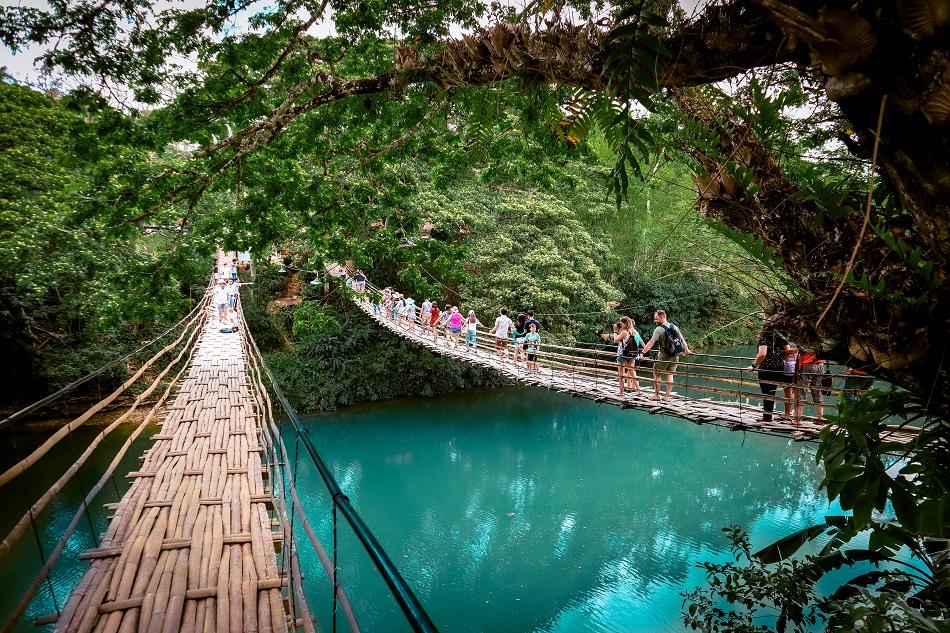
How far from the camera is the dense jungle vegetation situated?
2.66 feet

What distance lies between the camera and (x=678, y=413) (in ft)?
12.5

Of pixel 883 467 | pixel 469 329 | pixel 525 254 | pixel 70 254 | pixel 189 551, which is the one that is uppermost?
pixel 525 254

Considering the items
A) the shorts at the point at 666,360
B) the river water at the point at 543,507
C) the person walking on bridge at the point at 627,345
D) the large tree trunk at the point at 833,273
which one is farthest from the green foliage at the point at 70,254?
the person walking on bridge at the point at 627,345

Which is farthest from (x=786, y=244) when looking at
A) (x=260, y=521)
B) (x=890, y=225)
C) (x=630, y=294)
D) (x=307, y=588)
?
(x=630, y=294)

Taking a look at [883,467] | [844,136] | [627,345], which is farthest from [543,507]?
[844,136]

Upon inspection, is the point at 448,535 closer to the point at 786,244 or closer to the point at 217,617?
the point at 217,617

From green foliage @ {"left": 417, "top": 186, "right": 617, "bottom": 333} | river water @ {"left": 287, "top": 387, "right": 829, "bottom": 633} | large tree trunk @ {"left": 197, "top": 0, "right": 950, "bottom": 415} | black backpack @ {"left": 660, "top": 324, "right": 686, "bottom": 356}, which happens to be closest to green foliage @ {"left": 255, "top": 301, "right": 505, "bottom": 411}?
river water @ {"left": 287, "top": 387, "right": 829, "bottom": 633}

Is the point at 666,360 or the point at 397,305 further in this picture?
the point at 397,305

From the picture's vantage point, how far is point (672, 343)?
13.1 feet

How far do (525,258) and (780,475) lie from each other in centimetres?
577

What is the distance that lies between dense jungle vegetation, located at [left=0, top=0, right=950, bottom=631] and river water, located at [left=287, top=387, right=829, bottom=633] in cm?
137

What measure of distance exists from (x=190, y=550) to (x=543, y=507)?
5.41 m

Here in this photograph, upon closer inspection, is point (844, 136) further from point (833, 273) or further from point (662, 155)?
point (662, 155)

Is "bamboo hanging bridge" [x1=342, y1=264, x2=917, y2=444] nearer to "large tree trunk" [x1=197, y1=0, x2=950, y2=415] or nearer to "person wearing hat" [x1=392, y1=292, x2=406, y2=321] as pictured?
"large tree trunk" [x1=197, y1=0, x2=950, y2=415]
